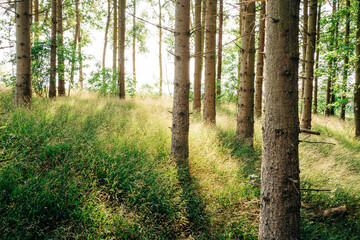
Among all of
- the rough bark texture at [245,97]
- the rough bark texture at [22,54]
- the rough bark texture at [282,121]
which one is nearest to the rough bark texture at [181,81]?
the rough bark texture at [282,121]

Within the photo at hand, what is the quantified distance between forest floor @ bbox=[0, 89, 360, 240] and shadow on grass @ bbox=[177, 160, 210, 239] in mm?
14

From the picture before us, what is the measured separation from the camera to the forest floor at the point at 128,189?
2152mm

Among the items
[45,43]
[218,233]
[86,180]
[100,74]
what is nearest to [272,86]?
[218,233]

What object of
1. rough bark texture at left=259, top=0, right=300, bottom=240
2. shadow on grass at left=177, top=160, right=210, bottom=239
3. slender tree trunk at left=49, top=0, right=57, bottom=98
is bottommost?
shadow on grass at left=177, top=160, right=210, bottom=239

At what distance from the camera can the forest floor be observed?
215 centimetres

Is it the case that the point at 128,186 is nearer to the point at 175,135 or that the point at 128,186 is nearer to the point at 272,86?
the point at 175,135

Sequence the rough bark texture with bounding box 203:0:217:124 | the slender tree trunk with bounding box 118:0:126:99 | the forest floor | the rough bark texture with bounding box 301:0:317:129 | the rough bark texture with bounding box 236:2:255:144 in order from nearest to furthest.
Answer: the forest floor < the rough bark texture with bounding box 236:2:255:144 < the rough bark texture with bounding box 203:0:217:124 < the rough bark texture with bounding box 301:0:317:129 < the slender tree trunk with bounding box 118:0:126:99

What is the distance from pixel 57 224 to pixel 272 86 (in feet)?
8.98

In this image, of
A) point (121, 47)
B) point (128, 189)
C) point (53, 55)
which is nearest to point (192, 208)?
point (128, 189)

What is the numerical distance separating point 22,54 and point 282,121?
636 centimetres

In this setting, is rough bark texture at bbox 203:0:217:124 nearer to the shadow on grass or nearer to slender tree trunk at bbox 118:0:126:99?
the shadow on grass

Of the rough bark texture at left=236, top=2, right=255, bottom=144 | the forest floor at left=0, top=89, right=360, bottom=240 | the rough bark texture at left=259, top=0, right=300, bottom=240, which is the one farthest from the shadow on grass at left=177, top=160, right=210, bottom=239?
the rough bark texture at left=236, top=2, right=255, bottom=144

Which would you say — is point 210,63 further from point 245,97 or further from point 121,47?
point 121,47

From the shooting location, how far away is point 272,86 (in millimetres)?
1860
